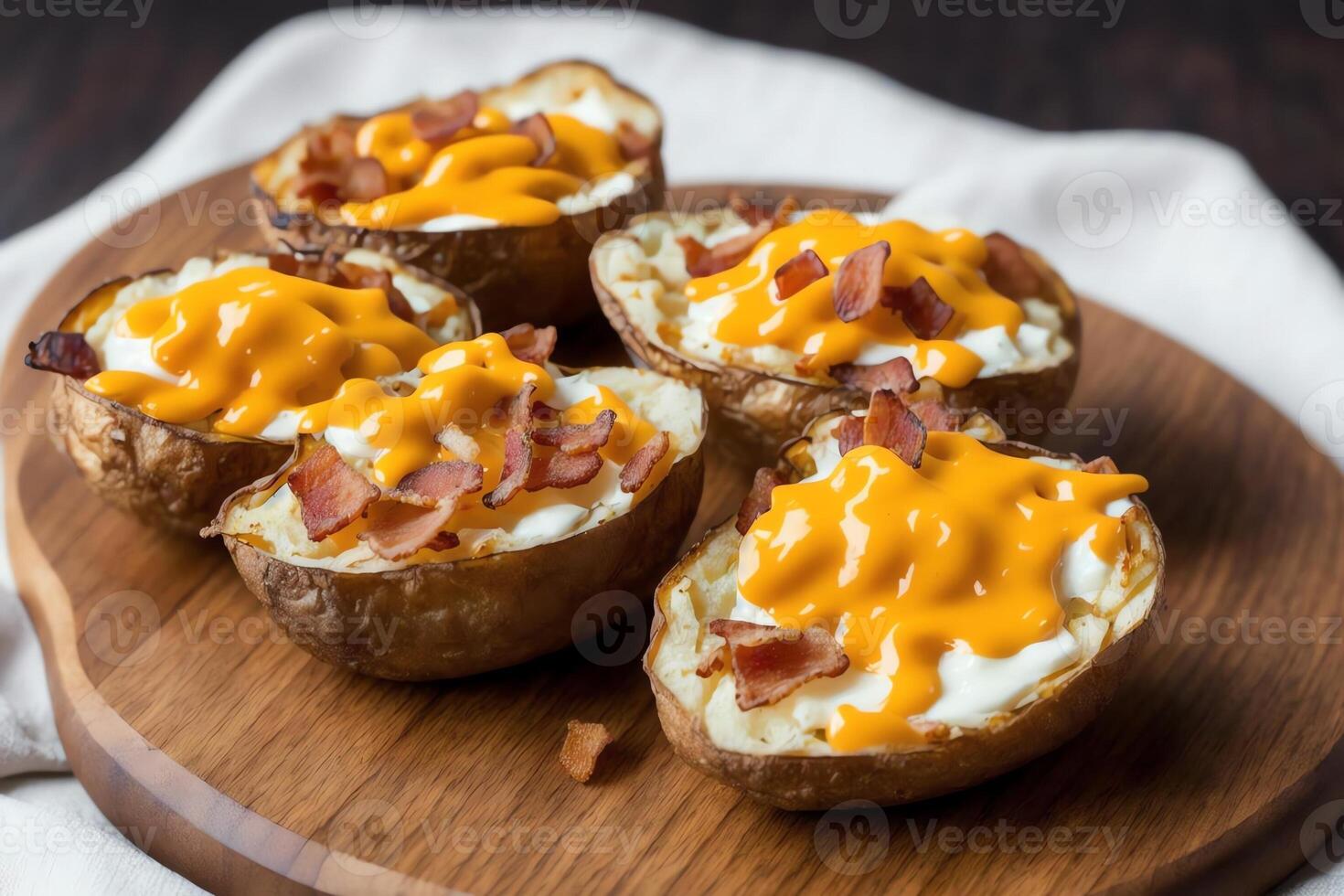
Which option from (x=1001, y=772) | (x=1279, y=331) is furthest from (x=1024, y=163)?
(x=1001, y=772)

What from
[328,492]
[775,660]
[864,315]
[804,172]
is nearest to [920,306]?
[864,315]

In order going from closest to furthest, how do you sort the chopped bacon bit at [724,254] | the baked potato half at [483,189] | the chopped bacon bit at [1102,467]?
1. the chopped bacon bit at [1102,467]
2. the chopped bacon bit at [724,254]
3. the baked potato half at [483,189]

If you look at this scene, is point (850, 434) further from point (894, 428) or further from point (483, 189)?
point (483, 189)

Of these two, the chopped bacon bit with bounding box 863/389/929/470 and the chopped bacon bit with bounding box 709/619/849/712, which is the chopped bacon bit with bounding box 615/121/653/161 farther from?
the chopped bacon bit with bounding box 709/619/849/712

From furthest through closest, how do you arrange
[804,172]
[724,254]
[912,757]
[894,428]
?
[804,172] < [724,254] < [894,428] < [912,757]

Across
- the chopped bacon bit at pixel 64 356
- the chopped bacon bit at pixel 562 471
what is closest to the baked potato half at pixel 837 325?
the chopped bacon bit at pixel 562 471

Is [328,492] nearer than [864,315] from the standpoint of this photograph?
Yes

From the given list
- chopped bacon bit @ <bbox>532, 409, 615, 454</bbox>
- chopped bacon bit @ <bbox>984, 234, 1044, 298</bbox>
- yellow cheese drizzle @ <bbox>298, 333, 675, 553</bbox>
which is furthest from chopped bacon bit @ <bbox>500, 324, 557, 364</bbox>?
chopped bacon bit @ <bbox>984, 234, 1044, 298</bbox>

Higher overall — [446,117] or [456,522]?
[446,117]

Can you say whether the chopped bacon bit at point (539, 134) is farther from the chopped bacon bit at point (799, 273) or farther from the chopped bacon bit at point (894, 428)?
the chopped bacon bit at point (894, 428)
